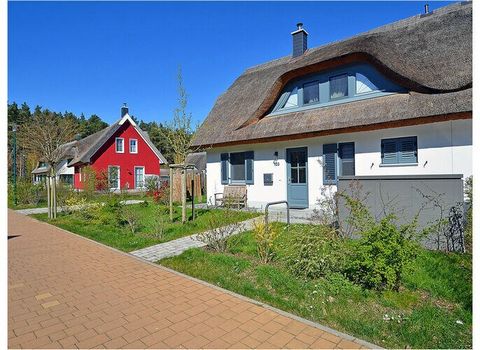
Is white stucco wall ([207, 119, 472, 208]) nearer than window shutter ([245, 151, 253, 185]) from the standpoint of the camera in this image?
Yes

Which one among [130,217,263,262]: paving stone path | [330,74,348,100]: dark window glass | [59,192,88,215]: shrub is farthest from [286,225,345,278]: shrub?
[59,192,88,215]: shrub

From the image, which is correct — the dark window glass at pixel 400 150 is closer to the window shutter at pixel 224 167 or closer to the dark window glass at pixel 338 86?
the dark window glass at pixel 338 86

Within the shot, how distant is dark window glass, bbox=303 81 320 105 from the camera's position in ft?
40.3

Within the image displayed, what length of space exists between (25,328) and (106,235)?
5.52 metres

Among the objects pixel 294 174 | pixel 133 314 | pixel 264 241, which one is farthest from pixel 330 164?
pixel 133 314

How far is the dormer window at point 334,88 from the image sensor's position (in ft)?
35.0

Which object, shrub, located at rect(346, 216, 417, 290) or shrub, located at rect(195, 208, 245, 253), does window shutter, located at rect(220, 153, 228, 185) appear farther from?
shrub, located at rect(346, 216, 417, 290)

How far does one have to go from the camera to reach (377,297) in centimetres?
416

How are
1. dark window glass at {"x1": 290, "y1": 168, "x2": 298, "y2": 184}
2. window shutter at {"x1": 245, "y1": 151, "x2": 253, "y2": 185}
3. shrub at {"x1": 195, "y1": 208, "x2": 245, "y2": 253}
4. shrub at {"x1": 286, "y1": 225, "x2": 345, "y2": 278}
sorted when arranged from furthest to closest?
window shutter at {"x1": 245, "y1": 151, "x2": 253, "y2": 185}, dark window glass at {"x1": 290, "y1": 168, "x2": 298, "y2": 184}, shrub at {"x1": 195, "y1": 208, "x2": 245, "y2": 253}, shrub at {"x1": 286, "y1": 225, "x2": 345, "y2": 278}

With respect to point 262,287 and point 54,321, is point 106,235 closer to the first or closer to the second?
point 54,321

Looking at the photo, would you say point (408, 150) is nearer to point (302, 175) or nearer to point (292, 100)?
point (302, 175)

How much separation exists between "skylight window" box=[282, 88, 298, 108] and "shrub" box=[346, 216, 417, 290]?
9.41 metres

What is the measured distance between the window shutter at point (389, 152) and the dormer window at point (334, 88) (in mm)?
1789

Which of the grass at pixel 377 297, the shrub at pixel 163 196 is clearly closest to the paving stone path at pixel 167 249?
the grass at pixel 377 297
